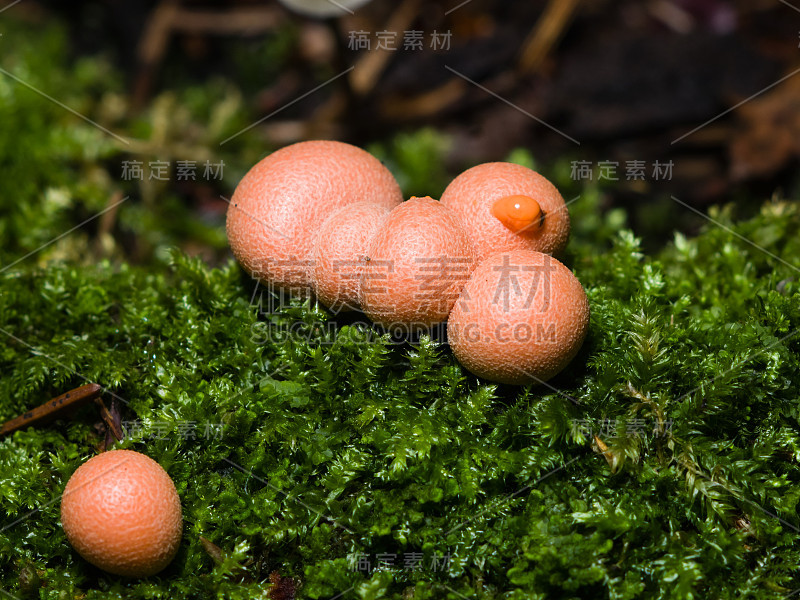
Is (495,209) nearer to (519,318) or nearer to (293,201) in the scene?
(519,318)

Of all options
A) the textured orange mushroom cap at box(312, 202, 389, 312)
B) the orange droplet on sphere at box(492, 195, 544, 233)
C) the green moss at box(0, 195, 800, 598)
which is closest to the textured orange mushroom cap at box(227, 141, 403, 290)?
the textured orange mushroom cap at box(312, 202, 389, 312)

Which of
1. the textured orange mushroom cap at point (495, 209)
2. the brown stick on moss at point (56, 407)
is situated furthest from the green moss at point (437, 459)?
the textured orange mushroom cap at point (495, 209)

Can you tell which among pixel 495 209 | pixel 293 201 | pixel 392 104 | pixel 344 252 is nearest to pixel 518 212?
pixel 495 209

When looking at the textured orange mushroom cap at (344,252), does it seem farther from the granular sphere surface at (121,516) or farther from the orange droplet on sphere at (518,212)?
the granular sphere surface at (121,516)

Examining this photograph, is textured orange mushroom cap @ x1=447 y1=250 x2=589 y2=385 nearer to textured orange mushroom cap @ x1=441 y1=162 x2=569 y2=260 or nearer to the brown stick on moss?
textured orange mushroom cap @ x1=441 y1=162 x2=569 y2=260

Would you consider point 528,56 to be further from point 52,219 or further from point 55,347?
point 55,347

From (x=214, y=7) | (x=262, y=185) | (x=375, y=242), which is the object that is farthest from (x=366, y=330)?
(x=214, y=7)
